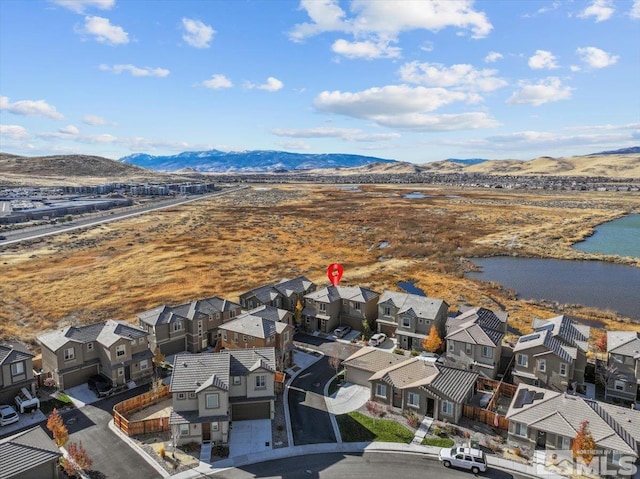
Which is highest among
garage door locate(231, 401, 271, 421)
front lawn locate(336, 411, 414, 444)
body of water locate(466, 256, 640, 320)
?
body of water locate(466, 256, 640, 320)

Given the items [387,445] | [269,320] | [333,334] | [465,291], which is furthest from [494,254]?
[387,445]

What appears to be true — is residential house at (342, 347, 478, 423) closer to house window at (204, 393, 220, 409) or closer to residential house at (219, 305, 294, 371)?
residential house at (219, 305, 294, 371)

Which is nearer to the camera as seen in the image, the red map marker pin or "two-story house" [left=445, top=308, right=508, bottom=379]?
"two-story house" [left=445, top=308, right=508, bottom=379]

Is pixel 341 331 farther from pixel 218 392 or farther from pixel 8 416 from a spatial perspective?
pixel 8 416

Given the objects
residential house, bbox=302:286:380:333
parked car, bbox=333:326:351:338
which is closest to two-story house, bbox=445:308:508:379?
residential house, bbox=302:286:380:333

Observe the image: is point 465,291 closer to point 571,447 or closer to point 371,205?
point 571,447

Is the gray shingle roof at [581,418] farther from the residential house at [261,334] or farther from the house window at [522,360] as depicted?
the residential house at [261,334]

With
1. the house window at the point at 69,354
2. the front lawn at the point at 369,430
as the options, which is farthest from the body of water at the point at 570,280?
the house window at the point at 69,354
